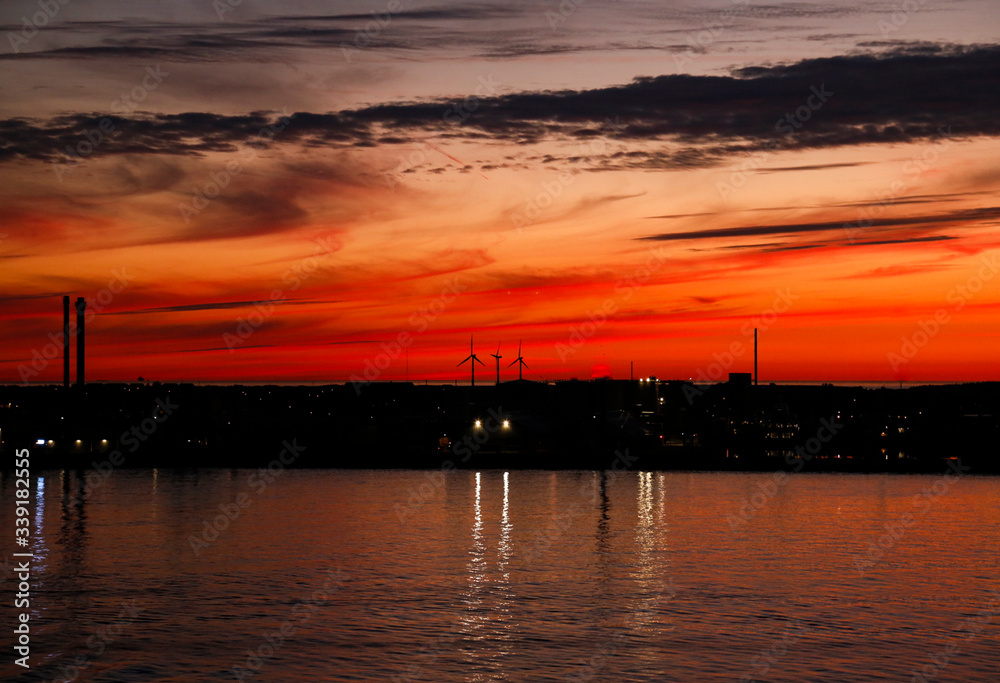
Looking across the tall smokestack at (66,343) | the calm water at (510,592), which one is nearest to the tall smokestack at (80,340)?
the tall smokestack at (66,343)

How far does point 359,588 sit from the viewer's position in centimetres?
4731

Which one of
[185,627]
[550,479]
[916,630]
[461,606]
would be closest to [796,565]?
[916,630]

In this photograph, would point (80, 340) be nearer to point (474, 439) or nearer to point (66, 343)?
point (66, 343)

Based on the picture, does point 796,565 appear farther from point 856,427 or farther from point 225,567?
point 856,427

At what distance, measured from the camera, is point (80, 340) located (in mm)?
178125

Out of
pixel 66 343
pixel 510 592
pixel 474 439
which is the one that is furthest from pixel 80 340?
pixel 510 592

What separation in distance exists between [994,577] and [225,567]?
37723 mm

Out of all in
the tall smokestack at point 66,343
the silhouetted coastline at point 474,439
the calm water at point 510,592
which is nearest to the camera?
the calm water at point 510,592

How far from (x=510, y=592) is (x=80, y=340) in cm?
14987

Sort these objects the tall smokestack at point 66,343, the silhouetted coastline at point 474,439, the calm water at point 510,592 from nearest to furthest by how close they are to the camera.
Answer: the calm water at point 510,592 < the silhouetted coastline at point 474,439 < the tall smokestack at point 66,343

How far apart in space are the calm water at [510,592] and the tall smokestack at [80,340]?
88922 millimetres

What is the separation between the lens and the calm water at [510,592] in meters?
33.4

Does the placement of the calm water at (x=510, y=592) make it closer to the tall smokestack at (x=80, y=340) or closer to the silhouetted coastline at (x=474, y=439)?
the silhouetted coastline at (x=474, y=439)

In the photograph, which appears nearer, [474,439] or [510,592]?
[510,592]
